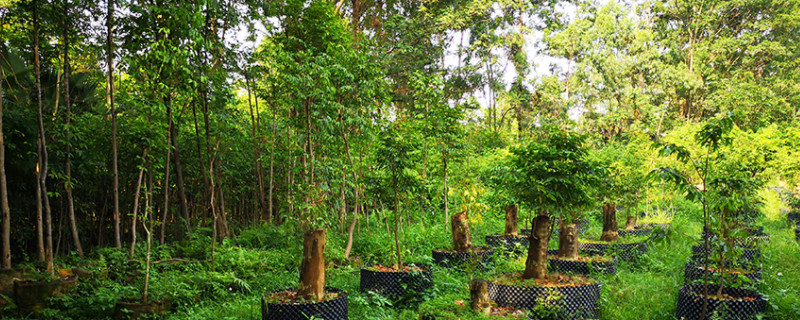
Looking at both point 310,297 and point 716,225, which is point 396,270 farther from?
point 716,225

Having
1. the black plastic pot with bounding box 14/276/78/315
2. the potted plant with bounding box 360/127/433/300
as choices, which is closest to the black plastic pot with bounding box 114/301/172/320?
the black plastic pot with bounding box 14/276/78/315

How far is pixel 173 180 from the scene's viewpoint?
8.38 m

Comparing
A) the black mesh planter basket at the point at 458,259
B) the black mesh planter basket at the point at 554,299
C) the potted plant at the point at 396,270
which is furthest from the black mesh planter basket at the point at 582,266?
the potted plant at the point at 396,270

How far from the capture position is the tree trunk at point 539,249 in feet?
16.9

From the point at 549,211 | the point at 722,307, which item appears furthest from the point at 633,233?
the point at 722,307

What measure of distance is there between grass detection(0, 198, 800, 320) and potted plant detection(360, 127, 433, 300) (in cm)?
14

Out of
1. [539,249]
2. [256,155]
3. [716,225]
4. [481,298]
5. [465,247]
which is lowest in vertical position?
[481,298]

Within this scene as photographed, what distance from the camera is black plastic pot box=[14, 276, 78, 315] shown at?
186 inches

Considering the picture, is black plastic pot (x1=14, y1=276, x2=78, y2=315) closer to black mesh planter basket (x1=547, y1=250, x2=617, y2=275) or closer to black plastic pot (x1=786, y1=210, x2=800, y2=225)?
black mesh planter basket (x1=547, y1=250, x2=617, y2=275)

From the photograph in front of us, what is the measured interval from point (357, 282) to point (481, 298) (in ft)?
6.15

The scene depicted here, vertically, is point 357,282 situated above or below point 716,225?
below

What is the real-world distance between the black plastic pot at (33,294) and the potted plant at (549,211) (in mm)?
4109

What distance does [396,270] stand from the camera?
17.8ft

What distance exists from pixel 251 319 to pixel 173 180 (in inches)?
186
